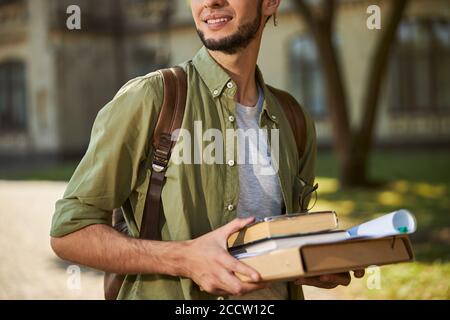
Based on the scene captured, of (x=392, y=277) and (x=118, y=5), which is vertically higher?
(x=118, y=5)

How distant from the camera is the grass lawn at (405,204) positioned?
577cm

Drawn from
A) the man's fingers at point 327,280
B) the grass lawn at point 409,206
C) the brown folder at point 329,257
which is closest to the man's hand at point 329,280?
the man's fingers at point 327,280

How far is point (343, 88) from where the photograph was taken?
11.8 m

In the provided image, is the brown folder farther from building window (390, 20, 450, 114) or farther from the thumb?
building window (390, 20, 450, 114)

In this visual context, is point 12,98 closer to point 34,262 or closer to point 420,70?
point 420,70

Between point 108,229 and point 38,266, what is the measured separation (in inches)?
239

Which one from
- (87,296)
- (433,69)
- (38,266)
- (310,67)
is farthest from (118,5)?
(87,296)

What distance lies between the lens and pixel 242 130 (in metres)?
1.89

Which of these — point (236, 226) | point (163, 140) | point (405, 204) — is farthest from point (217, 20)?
point (405, 204)

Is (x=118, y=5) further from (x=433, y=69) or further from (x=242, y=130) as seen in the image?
(x=242, y=130)

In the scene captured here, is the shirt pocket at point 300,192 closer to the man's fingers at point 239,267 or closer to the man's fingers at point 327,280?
the man's fingers at point 327,280

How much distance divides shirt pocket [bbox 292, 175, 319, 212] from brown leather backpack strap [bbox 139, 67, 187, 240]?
17.1 inches

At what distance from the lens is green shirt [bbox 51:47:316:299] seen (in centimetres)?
169

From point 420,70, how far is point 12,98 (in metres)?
11.8
